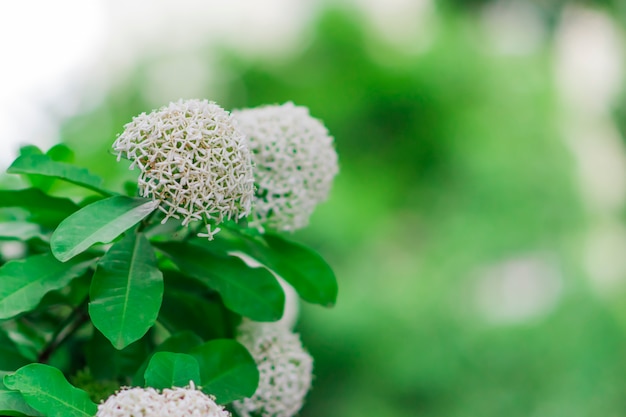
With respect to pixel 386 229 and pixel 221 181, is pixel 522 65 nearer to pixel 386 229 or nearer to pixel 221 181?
pixel 386 229

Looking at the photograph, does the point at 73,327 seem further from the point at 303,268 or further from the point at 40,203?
the point at 303,268

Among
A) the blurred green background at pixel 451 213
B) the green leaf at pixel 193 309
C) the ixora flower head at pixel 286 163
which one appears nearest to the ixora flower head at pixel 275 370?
the green leaf at pixel 193 309

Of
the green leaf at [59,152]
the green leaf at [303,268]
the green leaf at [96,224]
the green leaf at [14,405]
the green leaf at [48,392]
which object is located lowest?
the green leaf at [14,405]

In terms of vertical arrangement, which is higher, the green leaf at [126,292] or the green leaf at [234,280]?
the green leaf at [234,280]

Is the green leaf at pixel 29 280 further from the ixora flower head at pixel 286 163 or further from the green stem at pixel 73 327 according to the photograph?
the ixora flower head at pixel 286 163

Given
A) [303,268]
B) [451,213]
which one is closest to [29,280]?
[303,268]

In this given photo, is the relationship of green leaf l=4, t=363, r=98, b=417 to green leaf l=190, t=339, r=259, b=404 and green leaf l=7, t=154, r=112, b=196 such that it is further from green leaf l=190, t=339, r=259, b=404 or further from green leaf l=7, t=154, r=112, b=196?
green leaf l=7, t=154, r=112, b=196

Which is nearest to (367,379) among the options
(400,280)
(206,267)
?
(400,280)
